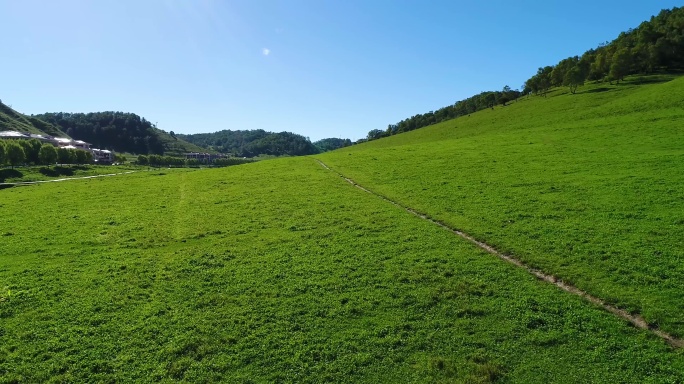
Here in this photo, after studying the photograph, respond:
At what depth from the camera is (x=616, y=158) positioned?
34219 millimetres

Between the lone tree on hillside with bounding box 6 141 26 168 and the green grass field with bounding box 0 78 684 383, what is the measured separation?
10257 cm

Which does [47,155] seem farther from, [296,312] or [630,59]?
[630,59]

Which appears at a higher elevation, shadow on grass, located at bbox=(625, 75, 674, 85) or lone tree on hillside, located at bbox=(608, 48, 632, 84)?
lone tree on hillside, located at bbox=(608, 48, 632, 84)

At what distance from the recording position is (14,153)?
112500mm

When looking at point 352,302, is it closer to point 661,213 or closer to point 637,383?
point 637,383

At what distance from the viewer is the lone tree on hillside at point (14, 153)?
11178 cm

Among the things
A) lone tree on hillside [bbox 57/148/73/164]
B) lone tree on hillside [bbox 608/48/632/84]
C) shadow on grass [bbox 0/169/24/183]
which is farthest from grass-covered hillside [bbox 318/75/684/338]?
lone tree on hillside [bbox 57/148/73/164]

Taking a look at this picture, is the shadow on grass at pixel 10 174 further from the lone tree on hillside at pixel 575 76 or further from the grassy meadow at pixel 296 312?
the lone tree on hillside at pixel 575 76

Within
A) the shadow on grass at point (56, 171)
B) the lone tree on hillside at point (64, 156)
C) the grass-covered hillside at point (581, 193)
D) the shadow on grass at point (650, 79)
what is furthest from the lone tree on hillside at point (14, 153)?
the shadow on grass at point (650, 79)

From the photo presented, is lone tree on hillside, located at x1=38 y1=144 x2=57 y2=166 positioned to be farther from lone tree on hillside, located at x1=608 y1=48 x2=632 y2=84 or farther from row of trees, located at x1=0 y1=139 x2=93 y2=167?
lone tree on hillside, located at x1=608 y1=48 x2=632 y2=84

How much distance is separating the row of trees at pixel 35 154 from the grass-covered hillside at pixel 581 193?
107275 mm

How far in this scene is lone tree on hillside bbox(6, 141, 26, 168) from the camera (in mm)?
111775

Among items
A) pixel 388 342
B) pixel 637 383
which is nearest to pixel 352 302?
pixel 388 342

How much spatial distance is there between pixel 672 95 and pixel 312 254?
204 ft
